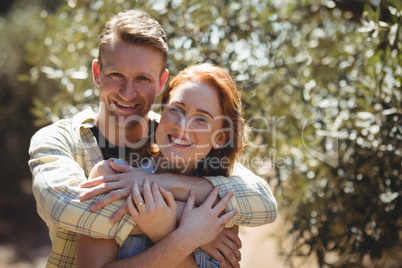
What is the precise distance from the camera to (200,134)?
1885 millimetres

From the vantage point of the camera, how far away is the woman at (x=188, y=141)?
1644 mm

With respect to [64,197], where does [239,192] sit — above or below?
below

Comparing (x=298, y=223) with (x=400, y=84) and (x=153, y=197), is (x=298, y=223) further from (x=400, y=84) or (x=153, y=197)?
(x=153, y=197)

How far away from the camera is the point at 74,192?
5.32ft

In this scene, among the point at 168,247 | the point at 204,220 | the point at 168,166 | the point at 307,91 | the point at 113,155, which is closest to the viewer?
the point at 168,247

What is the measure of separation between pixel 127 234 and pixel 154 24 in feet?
3.76

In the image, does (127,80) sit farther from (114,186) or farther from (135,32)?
(114,186)

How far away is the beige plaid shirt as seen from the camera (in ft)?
5.18

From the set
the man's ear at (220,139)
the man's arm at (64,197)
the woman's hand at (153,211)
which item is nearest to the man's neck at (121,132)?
the man's arm at (64,197)

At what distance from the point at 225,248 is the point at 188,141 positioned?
1.70 feet

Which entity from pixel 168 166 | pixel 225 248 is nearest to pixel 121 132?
pixel 168 166

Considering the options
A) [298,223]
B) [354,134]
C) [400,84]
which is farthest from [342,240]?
[400,84]

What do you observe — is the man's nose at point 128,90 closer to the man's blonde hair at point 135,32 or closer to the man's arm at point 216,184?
the man's blonde hair at point 135,32

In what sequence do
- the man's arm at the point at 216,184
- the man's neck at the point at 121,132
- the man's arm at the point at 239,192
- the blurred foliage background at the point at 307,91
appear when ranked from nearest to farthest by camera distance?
the man's arm at the point at 216,184
the man's arm at the point at 239,192
the man's neck at the point at 121,132
the blurred foliage background at the point at 307,91
